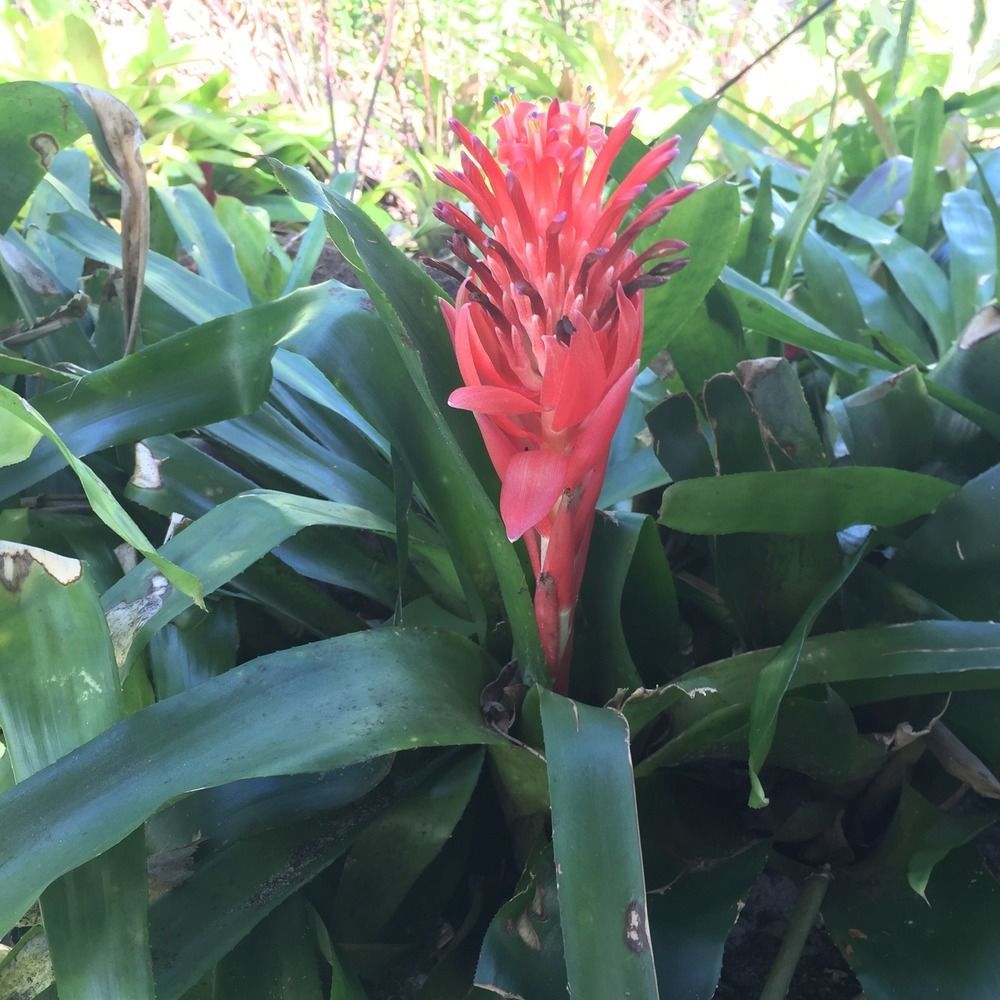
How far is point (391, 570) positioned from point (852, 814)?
0.40m

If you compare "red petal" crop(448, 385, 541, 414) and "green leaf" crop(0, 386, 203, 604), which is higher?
"red petal" crop(448, 385, 541, 414)

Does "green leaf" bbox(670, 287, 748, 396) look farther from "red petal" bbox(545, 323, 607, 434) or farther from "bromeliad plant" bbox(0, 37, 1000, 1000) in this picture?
"red petal" bbox(545, 323, 607, 434)

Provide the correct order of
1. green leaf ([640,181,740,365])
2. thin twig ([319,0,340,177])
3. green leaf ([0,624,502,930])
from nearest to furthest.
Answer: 1. green leaf ([0,624,502,930])
2. green leaf ([640,181,740,365])
3. thin twig ([319,0,340,177])

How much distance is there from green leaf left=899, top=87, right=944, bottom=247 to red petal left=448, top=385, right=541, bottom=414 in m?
0.84

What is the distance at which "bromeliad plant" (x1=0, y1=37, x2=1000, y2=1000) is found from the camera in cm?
39

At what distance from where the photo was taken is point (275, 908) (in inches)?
18.5

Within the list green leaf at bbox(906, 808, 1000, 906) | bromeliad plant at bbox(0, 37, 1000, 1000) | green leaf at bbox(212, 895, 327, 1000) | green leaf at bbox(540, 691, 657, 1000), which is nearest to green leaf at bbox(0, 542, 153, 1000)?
bromeliad plant at bbox(0, 37, 1000, 1000)

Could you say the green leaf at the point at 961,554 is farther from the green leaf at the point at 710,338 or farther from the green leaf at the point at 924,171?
the green leaf at the point at 924,171

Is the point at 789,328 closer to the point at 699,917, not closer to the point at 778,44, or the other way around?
the point at 778,44

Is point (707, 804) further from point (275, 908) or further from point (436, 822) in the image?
point (275, 908)

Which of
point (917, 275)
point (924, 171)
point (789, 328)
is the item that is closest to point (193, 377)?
point (789, 328)

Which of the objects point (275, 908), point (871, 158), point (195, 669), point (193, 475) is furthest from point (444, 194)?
point (275, 908)

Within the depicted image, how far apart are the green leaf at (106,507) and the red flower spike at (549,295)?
18 cm

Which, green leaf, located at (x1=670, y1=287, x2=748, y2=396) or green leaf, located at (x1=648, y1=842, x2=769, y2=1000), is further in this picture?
green leaf, located at (x1=670, y1=287, x2=748, y2=396)
